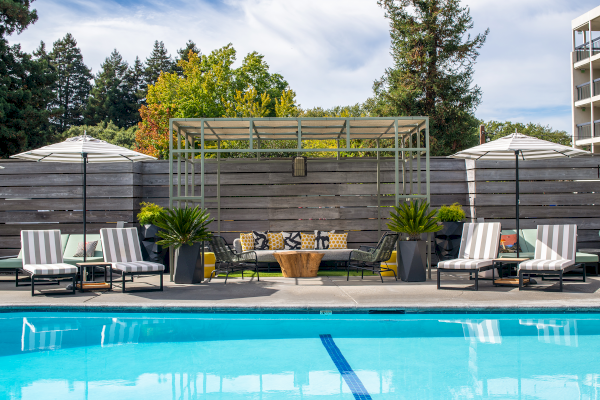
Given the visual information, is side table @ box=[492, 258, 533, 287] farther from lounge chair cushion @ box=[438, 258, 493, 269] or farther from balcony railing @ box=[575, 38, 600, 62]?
balcony railing @ box=[575, 38, 600, 62]

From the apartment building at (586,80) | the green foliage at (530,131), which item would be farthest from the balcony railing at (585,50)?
the green foliage at (530,131)

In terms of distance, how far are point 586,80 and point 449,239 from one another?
25249mm

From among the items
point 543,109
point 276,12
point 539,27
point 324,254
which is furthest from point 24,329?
point 543,109

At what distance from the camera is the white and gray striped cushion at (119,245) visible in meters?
7.84

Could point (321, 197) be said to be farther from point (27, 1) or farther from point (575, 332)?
point (27, 1)

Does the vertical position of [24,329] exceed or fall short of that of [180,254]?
it falls short

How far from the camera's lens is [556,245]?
7676mm

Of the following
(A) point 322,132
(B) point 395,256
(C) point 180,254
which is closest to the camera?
(C) point 180,254

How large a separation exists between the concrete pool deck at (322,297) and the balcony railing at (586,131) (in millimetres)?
23152

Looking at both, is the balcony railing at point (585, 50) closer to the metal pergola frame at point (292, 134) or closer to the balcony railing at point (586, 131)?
the balcony railing at point (586, 131)

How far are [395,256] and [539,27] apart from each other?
29.9 feet

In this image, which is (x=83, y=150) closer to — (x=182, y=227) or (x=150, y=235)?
(x=182, y=227)

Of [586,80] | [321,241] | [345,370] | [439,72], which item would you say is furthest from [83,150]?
[586,80]

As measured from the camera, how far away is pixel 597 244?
998cm
